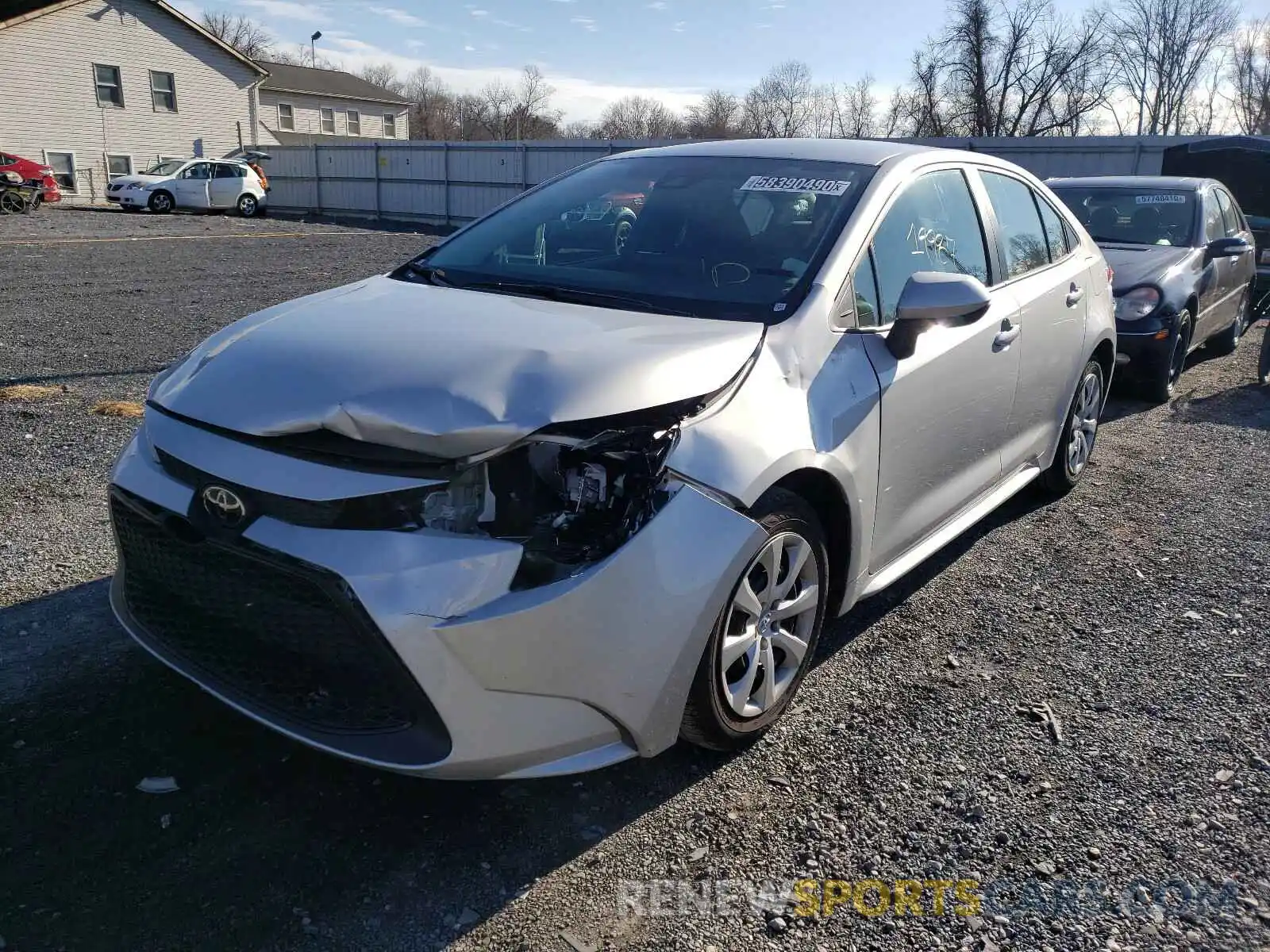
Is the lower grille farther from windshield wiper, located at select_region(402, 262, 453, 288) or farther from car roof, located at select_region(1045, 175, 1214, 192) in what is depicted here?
car roof, located at select_region(1045, 175, 1214, 192)

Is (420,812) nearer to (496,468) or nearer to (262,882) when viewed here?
(262,882)

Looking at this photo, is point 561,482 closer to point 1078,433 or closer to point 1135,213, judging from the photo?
point 1078,433

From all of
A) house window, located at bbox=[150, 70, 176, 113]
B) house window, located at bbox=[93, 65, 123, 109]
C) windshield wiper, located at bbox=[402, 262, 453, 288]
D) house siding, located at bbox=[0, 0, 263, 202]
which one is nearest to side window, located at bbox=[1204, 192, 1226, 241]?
windshield wiper, located at bbox=[402, 262, 453, 288]

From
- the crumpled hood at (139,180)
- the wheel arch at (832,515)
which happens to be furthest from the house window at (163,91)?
the wheel arch at (832,515)

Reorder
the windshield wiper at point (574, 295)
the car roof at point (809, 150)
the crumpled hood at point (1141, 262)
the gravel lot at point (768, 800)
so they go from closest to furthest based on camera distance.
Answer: the gravel lot at point (768, 800) → the windshield wiper at point (574, 295) → the car roof at point (809, 150) → the crumpled hood at point (1141, 262)

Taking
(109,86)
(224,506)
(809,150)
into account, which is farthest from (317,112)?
(224,506)

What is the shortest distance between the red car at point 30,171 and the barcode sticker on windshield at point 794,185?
95.9ft

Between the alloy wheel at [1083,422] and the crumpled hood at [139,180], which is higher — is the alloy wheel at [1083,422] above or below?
below

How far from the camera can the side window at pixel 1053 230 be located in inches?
194

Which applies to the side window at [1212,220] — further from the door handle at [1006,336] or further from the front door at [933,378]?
the front door at [933,378]

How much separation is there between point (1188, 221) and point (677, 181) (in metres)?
6.65

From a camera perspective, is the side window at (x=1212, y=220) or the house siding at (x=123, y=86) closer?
the side window at (x=1212, y=220)

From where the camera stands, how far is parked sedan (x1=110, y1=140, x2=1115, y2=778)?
2359 millimetres

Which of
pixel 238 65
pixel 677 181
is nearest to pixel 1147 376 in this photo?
pixel 677 181
